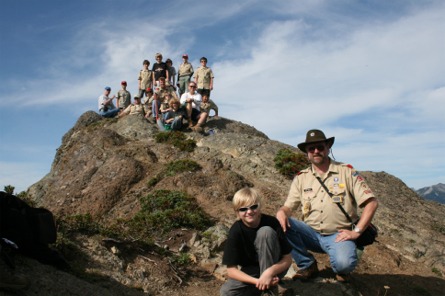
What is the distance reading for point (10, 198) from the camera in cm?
572

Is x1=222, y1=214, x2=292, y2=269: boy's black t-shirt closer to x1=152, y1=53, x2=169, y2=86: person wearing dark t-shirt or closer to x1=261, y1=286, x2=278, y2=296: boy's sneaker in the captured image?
x1=261, y1=286, x2=278, y2=296: boy's sneaker

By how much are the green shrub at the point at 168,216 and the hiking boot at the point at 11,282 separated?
13.5 ft

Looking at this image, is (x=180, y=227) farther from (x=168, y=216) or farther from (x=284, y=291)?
(x=284, y=291)

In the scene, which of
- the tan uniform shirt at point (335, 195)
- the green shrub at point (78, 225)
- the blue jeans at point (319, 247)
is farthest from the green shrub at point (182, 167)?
the blue jeans at point (319, 247)

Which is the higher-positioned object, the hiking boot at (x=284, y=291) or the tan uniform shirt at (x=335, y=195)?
the tan uniform shirt at (x=335, y=195)

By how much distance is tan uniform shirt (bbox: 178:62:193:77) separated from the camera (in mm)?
19719

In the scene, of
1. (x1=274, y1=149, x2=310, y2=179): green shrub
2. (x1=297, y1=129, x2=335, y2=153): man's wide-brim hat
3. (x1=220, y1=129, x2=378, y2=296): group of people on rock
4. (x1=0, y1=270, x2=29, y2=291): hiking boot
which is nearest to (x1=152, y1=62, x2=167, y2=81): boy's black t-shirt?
(x1=274, y1=149, x2=310, y2=179): green shrub

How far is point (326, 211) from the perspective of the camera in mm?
6562

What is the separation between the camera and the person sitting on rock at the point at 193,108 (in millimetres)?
17406

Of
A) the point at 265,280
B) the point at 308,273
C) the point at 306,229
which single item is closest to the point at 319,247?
the point at 306,229

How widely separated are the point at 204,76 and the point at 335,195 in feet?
43.5

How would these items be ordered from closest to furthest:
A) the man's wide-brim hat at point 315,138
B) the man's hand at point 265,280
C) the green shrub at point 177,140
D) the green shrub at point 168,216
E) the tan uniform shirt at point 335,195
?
the man's hand at point 265,280 < the tan uniform shirt at point 335,195 < the man's wide-brim hat at point 315,138 < the green shrub at point 168,216 < the green shrub at point 177,140

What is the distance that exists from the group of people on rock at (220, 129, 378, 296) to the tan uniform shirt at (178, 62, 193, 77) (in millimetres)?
13543

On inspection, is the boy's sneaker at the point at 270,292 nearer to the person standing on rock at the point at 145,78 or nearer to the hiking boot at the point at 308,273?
the hiking boot at the point at 308,273
